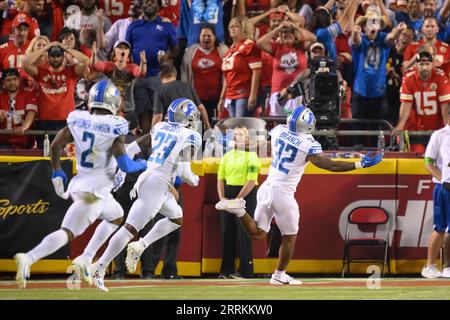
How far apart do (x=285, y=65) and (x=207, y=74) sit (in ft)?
3.78

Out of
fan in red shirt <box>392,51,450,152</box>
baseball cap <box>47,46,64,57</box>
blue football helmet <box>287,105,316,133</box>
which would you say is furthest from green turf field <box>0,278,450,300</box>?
baseball cap <box>47,46,64,57</box>

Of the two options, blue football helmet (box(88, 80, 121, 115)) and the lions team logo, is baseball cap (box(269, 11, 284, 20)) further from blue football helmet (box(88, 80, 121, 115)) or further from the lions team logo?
blue football helmet (box(88, 80, 121, 115))

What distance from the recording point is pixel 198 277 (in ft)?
48.2

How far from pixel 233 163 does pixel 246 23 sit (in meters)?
2.46

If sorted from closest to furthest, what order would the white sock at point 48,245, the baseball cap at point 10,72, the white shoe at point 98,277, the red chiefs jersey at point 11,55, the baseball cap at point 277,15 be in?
the white sock at point 48,245 → the white shoe at point 98,277 → the baseball cap at point 10,72 → the red chiefs jersey at point 11,55 → the baseball cap at point 277,15

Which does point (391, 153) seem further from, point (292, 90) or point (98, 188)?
point (98, 188)

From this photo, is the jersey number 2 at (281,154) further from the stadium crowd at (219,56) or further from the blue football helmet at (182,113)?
the stadium crowd at (219,56)

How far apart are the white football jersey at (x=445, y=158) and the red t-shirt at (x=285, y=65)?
2.33 m

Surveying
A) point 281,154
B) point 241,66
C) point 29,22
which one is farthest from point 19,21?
point 281,154

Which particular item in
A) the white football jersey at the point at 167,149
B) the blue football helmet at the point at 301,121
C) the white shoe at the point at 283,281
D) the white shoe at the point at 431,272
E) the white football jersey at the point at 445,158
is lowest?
the white shoe at the point at 431,272

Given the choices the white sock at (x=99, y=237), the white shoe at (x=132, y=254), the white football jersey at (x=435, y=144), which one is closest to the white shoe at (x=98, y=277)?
the white sock at (x=99, y=237)

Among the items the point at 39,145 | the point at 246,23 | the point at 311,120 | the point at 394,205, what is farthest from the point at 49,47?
the point at 394,205

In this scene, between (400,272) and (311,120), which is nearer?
(311,120)

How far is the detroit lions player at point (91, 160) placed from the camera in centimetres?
1132
